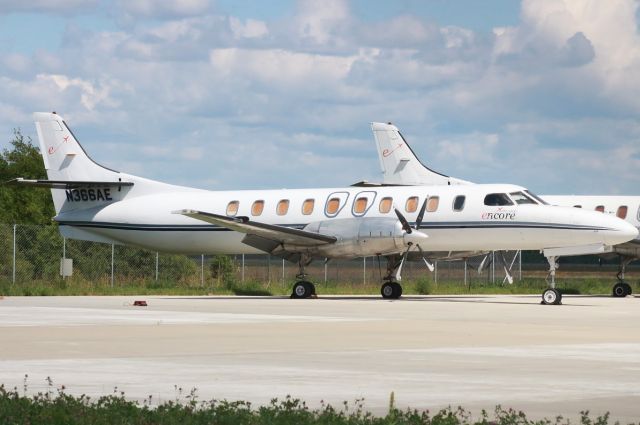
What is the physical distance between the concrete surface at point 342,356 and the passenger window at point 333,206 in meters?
10.1

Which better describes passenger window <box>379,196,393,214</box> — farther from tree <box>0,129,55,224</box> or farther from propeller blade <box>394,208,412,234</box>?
tree <box>0,129,55,224</box>

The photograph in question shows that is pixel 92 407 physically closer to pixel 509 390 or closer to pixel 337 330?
pixel 509 390

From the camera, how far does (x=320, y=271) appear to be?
7000 cm

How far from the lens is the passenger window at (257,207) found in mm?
41438

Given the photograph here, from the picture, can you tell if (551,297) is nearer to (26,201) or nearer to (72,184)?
(72,184)

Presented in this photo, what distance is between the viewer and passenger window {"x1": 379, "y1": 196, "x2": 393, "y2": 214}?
128 feet

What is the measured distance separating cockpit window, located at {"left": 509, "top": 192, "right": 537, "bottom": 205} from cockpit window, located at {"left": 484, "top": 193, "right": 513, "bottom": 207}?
0.22 meters

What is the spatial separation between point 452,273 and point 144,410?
58599mm

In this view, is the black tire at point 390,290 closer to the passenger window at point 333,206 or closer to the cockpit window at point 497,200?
the passenger window at point 333,206

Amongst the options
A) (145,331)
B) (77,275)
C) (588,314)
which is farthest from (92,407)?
(77,275)

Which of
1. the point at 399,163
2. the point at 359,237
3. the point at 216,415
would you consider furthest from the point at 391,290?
the point at 216,415

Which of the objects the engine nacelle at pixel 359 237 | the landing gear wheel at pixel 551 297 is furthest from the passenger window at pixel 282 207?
the landing gear wheel at pixel 551 297

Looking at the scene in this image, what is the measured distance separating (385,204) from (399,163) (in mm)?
19841

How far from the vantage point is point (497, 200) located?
123ft
